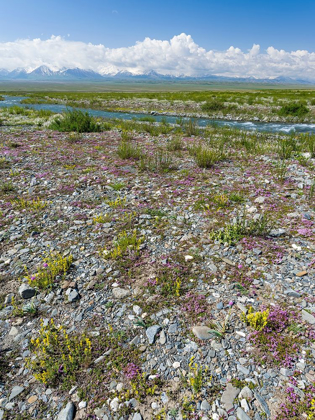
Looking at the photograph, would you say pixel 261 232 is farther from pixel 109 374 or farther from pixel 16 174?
pixel 16 174

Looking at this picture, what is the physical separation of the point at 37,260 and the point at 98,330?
3111 millimetres

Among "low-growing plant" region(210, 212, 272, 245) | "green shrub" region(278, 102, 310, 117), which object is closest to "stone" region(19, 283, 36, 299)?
"low-growing plant" region(210, 212, 272, 245)

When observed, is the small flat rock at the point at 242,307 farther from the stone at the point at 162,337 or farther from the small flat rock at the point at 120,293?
the small flat rock at the point at 120,293

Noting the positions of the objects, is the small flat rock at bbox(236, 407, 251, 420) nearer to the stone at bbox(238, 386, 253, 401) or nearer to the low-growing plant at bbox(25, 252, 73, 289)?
the stone at bbox(238, 386, 253, 401)

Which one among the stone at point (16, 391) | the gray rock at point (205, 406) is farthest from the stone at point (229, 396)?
the stone at point (16, 391)

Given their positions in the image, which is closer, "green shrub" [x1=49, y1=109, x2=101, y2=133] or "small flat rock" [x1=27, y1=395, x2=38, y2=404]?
"small flat rock" [x1=27, y1=395, x2=38, y2=404]

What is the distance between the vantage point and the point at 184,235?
8.00m

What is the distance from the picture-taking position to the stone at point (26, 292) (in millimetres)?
5754

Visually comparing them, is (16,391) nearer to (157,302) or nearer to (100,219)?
(157,302)

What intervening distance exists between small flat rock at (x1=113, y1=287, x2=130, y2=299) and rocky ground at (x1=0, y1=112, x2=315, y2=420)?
2 cm

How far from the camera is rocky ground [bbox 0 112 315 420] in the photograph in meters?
3.87

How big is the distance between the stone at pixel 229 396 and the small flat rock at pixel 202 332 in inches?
35.0

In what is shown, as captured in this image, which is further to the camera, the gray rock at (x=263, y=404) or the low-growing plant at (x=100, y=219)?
the low-growing plant at (x=100, y=219)

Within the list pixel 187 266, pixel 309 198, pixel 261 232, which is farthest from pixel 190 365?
pixel 309 198
